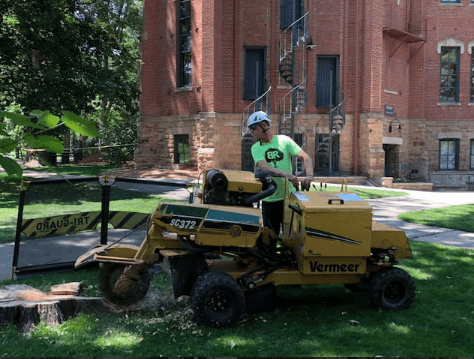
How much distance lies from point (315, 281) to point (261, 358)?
4.43 ft

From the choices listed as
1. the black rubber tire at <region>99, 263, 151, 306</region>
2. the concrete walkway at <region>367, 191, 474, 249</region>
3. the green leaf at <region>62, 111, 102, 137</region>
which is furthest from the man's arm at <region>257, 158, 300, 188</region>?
the concrete walkway at <region>367, 191, 474, 249</region>

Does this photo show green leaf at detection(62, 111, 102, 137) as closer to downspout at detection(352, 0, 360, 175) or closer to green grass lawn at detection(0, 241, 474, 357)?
green grass lawn at detection(0, 241, 474, 357)

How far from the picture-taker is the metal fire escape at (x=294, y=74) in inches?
801

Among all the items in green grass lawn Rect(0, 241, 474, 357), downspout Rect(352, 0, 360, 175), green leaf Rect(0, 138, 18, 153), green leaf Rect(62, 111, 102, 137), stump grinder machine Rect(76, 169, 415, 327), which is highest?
downspout Rect(352, 0, 360, 175)

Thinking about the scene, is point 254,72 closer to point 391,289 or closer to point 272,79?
point 272,79

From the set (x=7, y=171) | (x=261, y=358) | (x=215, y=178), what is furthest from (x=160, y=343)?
(x=7, y=171)

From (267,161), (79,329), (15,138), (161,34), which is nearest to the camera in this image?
(15,138)

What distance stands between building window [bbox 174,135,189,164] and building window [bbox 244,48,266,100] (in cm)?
349

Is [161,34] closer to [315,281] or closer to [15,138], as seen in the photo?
[315,281]

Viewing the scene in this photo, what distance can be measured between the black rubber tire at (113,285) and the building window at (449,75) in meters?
23.8

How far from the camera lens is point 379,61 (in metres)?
21.8

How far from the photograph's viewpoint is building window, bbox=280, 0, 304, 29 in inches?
834

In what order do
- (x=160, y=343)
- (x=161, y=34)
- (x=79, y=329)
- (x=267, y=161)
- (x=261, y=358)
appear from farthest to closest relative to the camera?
(x=161, y=34)
(x=267, y=161)
(x=79, y=329)
(x=160, y=343)
(x=261, y=358)

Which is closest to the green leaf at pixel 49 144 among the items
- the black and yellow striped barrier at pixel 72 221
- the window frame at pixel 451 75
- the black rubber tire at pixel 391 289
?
the black rubber tire at pixel 391 289
